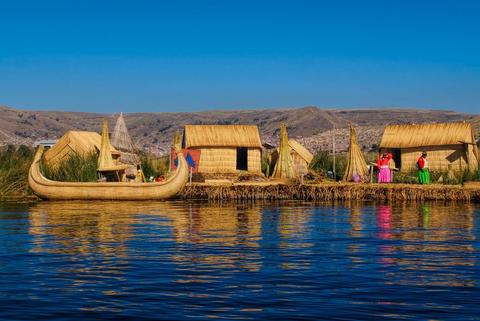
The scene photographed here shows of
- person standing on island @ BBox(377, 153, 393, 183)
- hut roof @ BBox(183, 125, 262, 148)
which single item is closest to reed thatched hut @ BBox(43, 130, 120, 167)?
hut roof @ BBox(183, 125, 262, 148)

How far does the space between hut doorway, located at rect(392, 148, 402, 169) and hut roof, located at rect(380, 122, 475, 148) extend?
0.72 m

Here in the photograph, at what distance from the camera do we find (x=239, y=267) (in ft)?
38.2

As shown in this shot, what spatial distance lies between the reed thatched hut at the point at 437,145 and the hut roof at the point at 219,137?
6.11 m

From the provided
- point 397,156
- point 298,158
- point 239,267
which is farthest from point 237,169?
point 239,267

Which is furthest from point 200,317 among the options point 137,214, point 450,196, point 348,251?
point 450,196

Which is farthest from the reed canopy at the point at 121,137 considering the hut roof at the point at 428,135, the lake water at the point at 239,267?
the hut roof at the point at 428,135

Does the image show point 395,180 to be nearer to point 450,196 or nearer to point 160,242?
point 450,196

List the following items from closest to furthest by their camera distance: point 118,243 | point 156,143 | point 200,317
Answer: point 200,317, point 118,243, point 156,143

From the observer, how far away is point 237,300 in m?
9.21

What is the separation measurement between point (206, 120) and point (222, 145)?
90381 mm

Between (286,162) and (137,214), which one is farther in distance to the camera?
(286,162)

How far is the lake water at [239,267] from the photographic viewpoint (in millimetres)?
8812

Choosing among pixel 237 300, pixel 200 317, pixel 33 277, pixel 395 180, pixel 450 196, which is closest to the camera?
pixel 200 317

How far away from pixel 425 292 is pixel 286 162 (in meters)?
22.4
